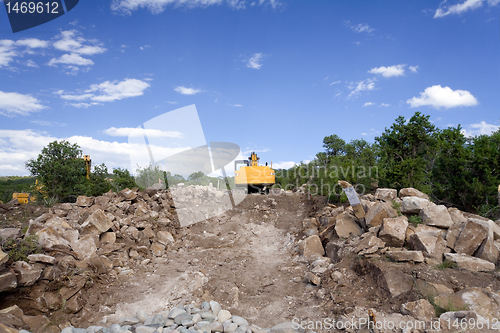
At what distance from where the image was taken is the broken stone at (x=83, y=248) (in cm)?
659

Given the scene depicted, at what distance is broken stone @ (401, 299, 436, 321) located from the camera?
168 inches

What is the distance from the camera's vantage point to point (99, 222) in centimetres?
792

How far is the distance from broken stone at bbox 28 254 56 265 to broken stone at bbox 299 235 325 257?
19.3ft

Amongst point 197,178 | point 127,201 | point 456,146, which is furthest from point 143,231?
point 456,146

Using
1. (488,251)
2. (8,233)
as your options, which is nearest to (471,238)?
(488,251)

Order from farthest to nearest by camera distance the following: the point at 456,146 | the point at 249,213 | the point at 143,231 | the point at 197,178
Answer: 1. the point at 197,178
2. the point at 249,213
3. the point at 456,146
4. the point at 143,231

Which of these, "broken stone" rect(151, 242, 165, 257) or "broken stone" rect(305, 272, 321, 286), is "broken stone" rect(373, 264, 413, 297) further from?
"broken stone" rect(151, 242, 165, 257)

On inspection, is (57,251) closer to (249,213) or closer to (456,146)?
(249,213)

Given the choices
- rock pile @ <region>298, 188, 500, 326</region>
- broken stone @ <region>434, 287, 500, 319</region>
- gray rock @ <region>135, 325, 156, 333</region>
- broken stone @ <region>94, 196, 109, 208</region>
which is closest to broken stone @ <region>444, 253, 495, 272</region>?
rock pile @ <region>298, 188, 500, 326</region>

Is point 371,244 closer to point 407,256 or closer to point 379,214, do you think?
point 407,256

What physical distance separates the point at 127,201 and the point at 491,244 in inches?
406

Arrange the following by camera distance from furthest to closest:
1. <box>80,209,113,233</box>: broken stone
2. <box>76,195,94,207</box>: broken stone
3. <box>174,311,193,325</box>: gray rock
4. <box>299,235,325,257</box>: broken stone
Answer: <box>76,195,94,207</box>: broken stone
<box>299,235,325,257</box>: broken stone
<box>80,209,113,233</box>: broken stone
<box>174,311,193,325</box>: gray rock

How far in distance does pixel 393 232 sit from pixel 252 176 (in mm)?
10708

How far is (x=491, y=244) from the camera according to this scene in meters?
5.60
